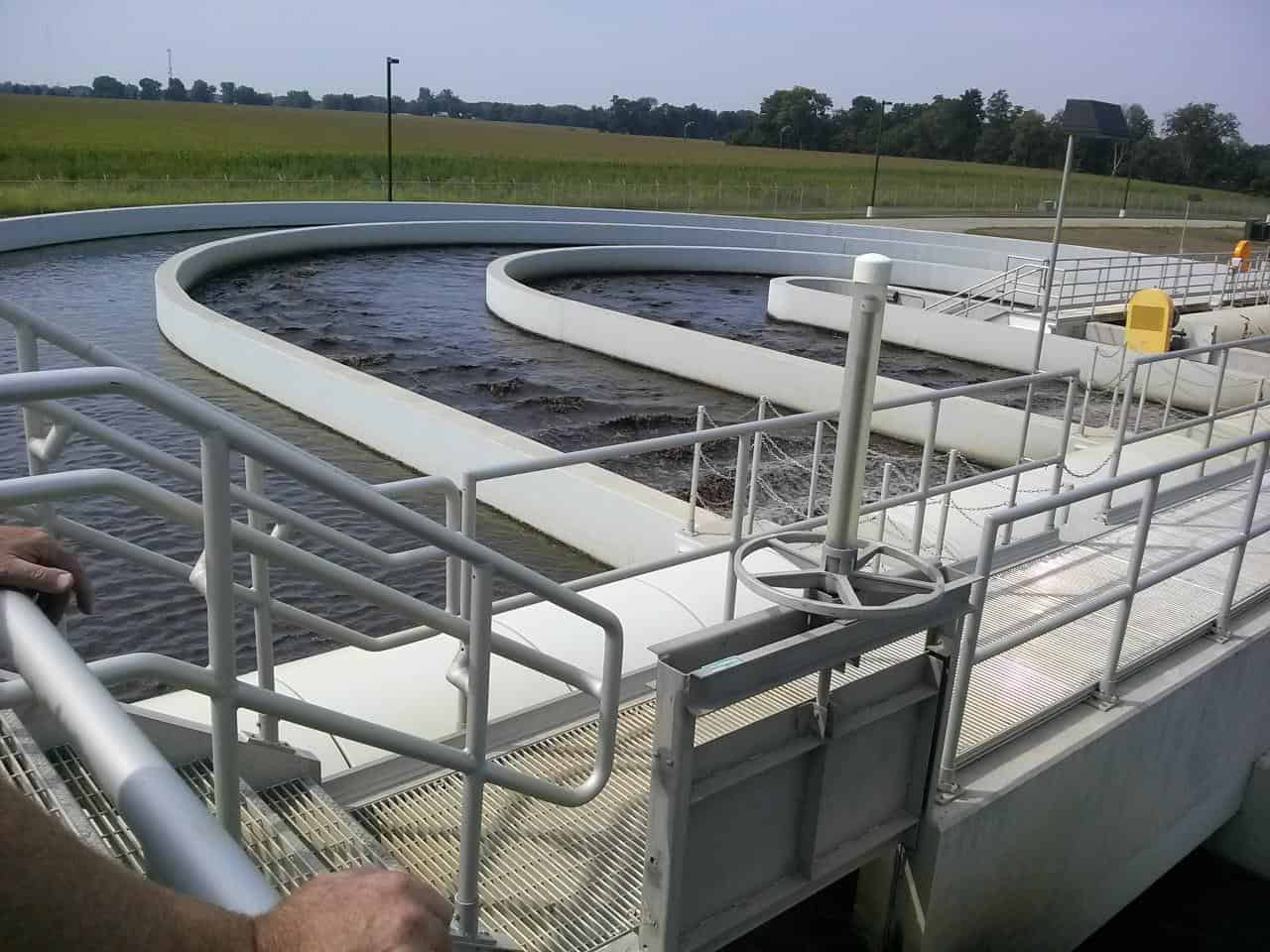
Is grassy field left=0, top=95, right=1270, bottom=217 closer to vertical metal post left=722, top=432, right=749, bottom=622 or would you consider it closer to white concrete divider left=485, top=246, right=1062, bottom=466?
white concrete divider left=485, top=246, right=1062, bottom=466

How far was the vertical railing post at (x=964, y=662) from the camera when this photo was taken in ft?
12.3

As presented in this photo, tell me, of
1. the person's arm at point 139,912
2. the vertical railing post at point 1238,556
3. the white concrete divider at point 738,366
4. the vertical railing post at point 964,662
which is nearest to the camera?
the person's arm at point 139,912

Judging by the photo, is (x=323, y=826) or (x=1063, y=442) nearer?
(x=323, y=826)

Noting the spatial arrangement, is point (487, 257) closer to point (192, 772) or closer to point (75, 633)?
point (75, 633)

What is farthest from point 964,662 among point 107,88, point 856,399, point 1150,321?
point 107,88

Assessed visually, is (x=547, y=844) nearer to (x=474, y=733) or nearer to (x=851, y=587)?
(x=474, y=733)

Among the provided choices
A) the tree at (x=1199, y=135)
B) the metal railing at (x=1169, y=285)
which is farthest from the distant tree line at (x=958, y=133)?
the metal railing at (x=1169, y=285)

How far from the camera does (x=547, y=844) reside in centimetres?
369

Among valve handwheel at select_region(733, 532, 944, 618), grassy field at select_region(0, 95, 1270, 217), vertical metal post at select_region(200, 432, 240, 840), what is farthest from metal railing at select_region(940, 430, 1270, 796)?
grassy field at select_region(0, 95, 1270, 217)

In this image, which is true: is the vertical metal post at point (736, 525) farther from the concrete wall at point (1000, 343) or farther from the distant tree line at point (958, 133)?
the distant tree line at point (958, 133)

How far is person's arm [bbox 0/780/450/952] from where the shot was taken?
2.44 ft

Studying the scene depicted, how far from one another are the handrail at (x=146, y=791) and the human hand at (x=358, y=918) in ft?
0.09

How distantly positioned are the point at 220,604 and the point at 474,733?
0.99 m

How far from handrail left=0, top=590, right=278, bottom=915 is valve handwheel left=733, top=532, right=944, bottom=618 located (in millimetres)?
2207
